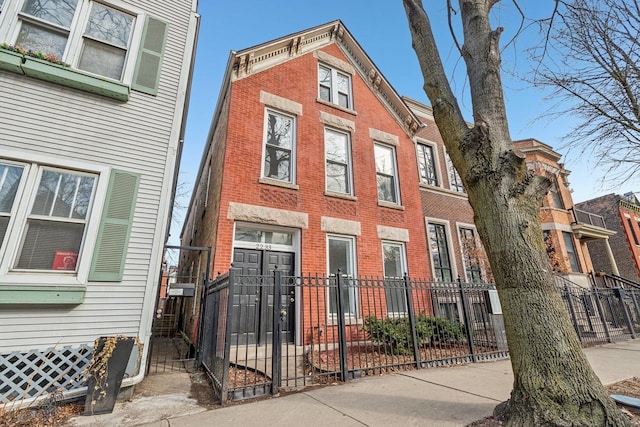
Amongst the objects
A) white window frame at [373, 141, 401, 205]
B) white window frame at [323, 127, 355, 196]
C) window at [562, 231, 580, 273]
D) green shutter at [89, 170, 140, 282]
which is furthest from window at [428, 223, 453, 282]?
green shutter at [89, 170, 140, 282]

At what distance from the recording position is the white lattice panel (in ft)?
12.8

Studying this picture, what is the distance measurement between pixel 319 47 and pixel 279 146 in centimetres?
448

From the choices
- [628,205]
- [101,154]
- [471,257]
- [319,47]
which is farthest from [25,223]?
[628,205]

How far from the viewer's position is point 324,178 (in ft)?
29.4

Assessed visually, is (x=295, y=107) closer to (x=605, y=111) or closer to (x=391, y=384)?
(x=391, y=384)

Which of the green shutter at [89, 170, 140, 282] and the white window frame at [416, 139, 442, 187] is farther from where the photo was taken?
the white window frame at [416, 139, 442, 187]

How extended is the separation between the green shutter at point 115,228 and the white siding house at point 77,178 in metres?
0.02

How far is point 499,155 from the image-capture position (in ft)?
10.8

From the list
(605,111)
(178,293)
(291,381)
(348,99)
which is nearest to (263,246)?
(178,293)

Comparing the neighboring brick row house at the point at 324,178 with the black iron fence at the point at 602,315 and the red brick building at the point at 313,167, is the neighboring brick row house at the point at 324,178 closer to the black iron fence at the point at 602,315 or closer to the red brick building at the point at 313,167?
the red brick building at the point at 313,167

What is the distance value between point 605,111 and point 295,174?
27.6ft

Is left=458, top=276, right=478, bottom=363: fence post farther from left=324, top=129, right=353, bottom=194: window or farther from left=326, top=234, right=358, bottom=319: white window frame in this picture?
left=324, top=129, right=353, bottom=194: window

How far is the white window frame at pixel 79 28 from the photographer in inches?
205

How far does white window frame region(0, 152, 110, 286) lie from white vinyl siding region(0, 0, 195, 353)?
0.09m
